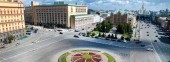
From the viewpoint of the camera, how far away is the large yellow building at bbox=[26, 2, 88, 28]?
114m

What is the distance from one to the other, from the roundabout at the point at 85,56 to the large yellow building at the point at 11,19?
29221mm

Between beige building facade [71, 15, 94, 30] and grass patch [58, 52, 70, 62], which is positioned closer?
grass patch [58, 52, 70, 62]

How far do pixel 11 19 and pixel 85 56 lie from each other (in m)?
38.7

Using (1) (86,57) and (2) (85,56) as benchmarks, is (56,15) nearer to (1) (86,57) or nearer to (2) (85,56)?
(2) (85,56)

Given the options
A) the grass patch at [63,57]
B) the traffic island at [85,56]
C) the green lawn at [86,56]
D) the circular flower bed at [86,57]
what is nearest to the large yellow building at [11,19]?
the grass patch at [63,57]

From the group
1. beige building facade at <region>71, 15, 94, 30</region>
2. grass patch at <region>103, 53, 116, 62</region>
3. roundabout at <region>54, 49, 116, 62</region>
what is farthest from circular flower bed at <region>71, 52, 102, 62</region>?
beige building facade at <region>71, 15, 94, 30</region>

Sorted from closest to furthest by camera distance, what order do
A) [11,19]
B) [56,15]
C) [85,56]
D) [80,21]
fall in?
[85,56] → [11,19] → [56,15] → [80,21]

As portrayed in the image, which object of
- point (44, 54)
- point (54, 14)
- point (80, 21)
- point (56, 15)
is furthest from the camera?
point (80, 21)

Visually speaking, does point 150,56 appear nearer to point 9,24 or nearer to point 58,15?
point 9,24

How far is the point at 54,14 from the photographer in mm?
118312

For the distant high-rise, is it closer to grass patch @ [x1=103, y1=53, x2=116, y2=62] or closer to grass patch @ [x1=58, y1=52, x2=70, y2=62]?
grass patch @ [x1=58, y1=52, x2=70, y2=62]

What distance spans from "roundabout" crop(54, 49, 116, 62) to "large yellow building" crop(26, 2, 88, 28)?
6102 cm

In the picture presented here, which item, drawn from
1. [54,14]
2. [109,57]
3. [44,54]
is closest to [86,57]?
[109,57]

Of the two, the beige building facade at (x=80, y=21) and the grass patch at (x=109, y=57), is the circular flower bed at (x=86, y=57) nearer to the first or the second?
the grass patch at (x=109, y=57)
